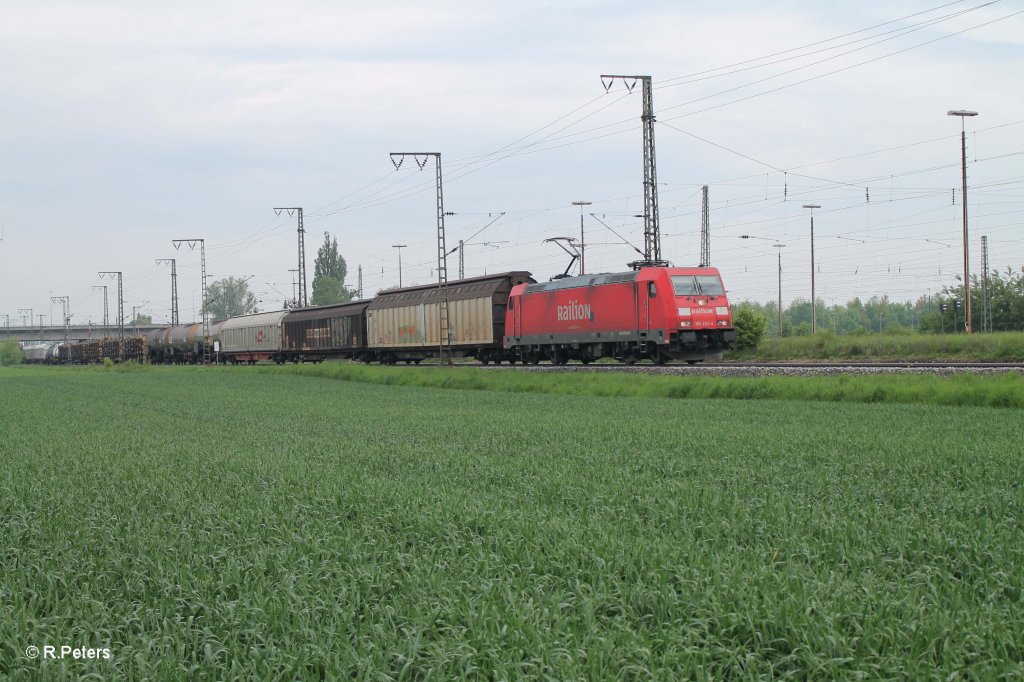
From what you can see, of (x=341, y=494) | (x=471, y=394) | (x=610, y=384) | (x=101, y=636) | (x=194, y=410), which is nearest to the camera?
(x=101, y=636)

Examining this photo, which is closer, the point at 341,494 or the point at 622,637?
the point at 622,637

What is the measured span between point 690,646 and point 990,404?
18154mm

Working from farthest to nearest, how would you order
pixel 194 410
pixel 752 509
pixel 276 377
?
1. pixel 276 377
2. pixel 194 410
3. pixel 752 509

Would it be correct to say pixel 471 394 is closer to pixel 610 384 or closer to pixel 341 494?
pixel 610 384

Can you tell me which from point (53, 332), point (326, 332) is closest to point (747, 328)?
point (326, 332)

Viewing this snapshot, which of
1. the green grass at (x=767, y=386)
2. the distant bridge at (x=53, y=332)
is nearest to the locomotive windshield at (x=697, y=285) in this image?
the green grass at (x=767, y=386)

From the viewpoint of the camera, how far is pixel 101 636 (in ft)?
15.7

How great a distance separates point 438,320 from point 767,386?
24243 mm

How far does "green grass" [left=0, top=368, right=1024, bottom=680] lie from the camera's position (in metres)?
4.34

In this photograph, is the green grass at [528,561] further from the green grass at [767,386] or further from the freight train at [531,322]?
the freight train at [531,322]

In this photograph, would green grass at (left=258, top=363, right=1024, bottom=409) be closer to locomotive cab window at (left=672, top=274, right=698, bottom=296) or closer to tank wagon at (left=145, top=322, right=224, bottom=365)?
locomotive cab window at (left=672, top=274, right=698, bottom=296)

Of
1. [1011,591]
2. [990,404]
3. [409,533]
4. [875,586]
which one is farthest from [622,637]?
[990,404]

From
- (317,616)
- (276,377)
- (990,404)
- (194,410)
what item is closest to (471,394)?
(194,410)

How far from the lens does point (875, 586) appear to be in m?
5.13
